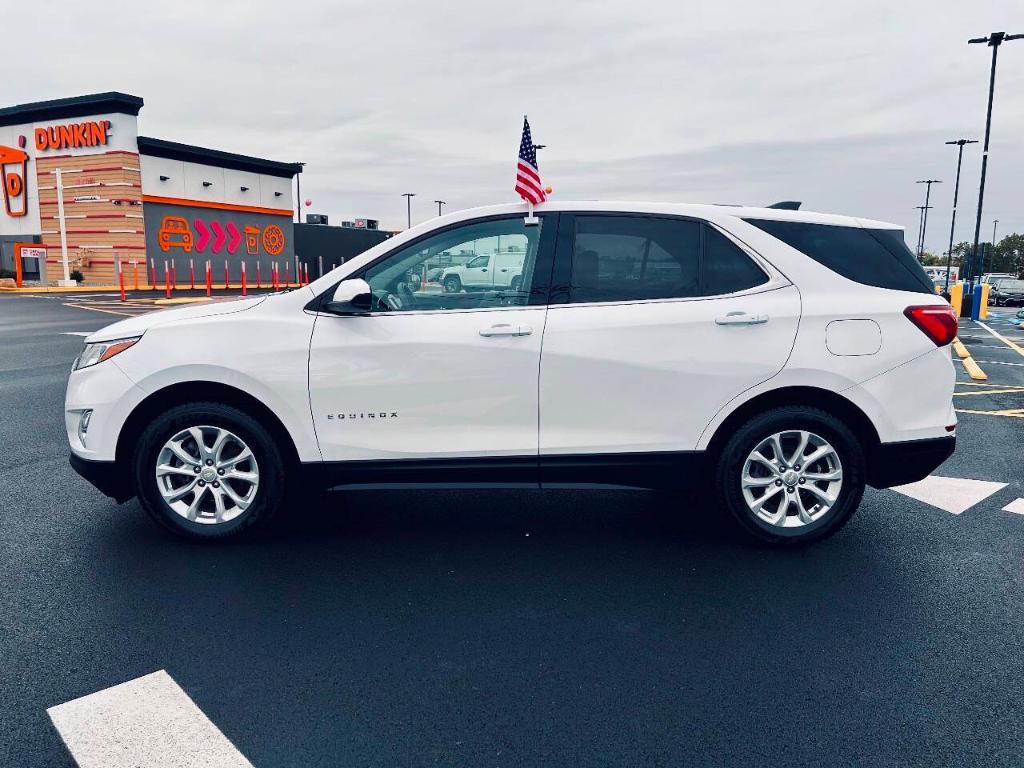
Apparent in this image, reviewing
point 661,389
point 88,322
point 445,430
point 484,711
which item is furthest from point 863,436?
point 88,322

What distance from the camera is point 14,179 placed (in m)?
35.3

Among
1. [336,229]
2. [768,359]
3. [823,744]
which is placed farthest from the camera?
[336,229]

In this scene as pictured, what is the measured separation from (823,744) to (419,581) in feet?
6.37

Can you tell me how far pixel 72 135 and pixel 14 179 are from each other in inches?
157

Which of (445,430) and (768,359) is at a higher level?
(768,359)

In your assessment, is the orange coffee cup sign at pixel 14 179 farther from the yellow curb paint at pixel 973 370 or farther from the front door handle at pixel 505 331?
the front door handle at pixel 505 331

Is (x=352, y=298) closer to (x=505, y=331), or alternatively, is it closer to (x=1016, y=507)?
(x=505, y=331)

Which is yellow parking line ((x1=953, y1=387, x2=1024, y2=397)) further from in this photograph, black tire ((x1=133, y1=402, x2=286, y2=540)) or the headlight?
the headlight

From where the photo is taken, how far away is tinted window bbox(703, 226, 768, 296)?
425 centimetres

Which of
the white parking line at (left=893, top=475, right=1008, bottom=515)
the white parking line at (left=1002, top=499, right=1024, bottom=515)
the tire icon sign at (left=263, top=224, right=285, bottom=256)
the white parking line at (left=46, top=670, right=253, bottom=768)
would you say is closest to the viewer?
the white parking line at (left=46, top=670, right=253, bottom=768)

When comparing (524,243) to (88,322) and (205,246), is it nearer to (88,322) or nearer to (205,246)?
(88,322)

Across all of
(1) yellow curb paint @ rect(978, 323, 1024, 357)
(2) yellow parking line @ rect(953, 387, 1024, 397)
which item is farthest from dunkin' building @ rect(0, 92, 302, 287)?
(2) yellow parking line @ rect(953, 387, 1024, 397)

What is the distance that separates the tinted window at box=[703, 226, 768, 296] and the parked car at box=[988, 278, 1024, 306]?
4257 cm

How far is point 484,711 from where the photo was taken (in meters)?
2.77
